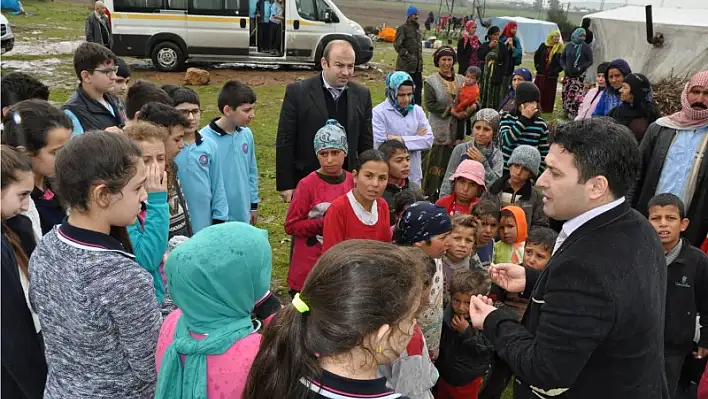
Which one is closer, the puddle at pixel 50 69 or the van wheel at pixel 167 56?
the puddle at pixel 50 69

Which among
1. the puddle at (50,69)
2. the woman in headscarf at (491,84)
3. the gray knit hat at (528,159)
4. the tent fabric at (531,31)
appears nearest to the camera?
the gray knit hat at (528,159)

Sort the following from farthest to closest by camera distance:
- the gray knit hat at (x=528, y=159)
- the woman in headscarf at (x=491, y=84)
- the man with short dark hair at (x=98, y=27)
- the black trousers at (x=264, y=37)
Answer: the black trousers at (x=264, y=37), the man with short dark hair at (x=98, y=27), the woman in headscarf at (x=491, y=84), the gray knit hat at (x=528, y=159)

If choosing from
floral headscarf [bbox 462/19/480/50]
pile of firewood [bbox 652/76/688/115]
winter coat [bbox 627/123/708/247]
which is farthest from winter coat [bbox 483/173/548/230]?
floral headscarf [bbox 462/19/480/50]

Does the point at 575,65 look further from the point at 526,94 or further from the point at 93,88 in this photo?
the point at 93,88

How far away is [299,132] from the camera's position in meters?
4.27

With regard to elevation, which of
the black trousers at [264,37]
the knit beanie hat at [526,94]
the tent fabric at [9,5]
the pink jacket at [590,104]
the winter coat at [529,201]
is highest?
the tent fabric at [9,5]

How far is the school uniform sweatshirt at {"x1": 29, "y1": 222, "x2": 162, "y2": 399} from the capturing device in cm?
181

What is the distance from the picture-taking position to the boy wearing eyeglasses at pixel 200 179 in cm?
363

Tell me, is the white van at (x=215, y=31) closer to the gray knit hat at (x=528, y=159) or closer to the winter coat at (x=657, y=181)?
the gray knit hat at (x=528, y=159)

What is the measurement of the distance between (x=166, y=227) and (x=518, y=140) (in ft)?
13.0

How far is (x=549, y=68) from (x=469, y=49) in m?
1.81

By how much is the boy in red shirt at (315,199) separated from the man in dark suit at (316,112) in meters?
0.48

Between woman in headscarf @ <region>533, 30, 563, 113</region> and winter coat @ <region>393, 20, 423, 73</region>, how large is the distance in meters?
3.17

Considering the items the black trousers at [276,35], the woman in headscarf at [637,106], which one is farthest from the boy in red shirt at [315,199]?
the black trousers at [276,35]
